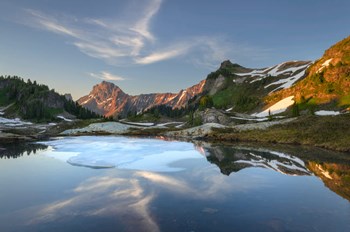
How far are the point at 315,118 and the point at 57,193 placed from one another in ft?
224

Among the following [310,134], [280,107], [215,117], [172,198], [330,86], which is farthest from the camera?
[280,107]

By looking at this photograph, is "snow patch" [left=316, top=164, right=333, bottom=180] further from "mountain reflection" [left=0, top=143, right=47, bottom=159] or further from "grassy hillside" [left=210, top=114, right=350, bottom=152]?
"mountain reflection" [left=0, top=143, right=47, bottom=159]

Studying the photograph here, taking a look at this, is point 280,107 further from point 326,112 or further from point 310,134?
point 310,134

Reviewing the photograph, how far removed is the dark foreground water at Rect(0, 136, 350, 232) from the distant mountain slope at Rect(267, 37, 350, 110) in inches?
4059

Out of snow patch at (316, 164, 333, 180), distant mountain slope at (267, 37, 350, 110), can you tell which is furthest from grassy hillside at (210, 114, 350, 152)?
distant mountain slope at (267, 37, 350, 110)

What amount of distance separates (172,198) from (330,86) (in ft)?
451

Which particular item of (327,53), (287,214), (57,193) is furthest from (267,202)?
(327,53)

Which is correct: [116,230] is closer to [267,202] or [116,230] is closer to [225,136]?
[267,202]

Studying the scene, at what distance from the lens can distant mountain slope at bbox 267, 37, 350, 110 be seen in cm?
11744

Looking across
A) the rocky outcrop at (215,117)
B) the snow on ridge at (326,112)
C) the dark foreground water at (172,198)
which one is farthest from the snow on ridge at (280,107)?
the dark foreground water at (172,198)

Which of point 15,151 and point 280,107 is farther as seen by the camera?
point 280,107

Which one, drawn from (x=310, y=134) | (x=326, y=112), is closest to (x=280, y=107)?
(x=326, y=112)

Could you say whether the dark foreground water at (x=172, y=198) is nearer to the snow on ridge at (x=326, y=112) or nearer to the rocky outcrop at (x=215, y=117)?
the snow on ridge at (x=326, y=112)

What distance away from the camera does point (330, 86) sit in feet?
425
